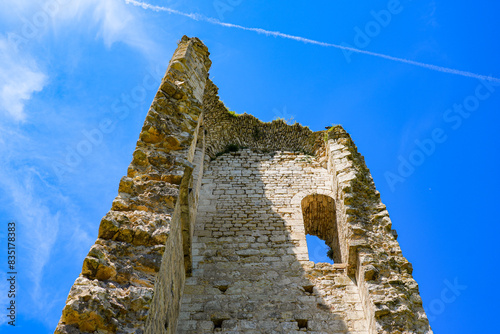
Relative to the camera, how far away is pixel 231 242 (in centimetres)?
712

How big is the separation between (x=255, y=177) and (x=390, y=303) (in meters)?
4.07

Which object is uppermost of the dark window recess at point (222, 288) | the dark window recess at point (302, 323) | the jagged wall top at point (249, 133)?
the jagged wall top at point (249, 133)

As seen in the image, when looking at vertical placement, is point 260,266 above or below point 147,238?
above

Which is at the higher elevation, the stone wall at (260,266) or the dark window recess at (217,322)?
the stone wall at (260,266)

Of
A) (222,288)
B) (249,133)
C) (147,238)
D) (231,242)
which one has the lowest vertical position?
(147,238)

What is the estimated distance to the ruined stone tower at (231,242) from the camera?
400cm

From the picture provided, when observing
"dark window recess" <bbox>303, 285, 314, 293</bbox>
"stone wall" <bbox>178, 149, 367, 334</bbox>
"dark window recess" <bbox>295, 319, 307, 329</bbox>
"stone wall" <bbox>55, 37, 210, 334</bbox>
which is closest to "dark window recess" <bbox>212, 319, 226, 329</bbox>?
"stone wall" <bbox>178, 149, 367, 334</bbox>

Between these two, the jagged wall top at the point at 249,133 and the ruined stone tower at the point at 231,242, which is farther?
the jagged wall top at the point at 249,133

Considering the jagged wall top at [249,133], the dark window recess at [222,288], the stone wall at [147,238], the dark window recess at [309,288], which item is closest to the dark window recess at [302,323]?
the dark window recess at [309,288]

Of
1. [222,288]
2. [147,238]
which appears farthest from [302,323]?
[147,238]

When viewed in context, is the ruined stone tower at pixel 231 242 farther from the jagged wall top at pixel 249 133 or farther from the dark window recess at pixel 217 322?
the jagged wall top at pixel 249 133

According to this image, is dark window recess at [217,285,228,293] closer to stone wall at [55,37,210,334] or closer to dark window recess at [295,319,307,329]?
stone wall at [55,37,210,334]

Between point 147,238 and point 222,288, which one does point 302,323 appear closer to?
point 222,288

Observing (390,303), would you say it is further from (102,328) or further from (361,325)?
(102,328)
